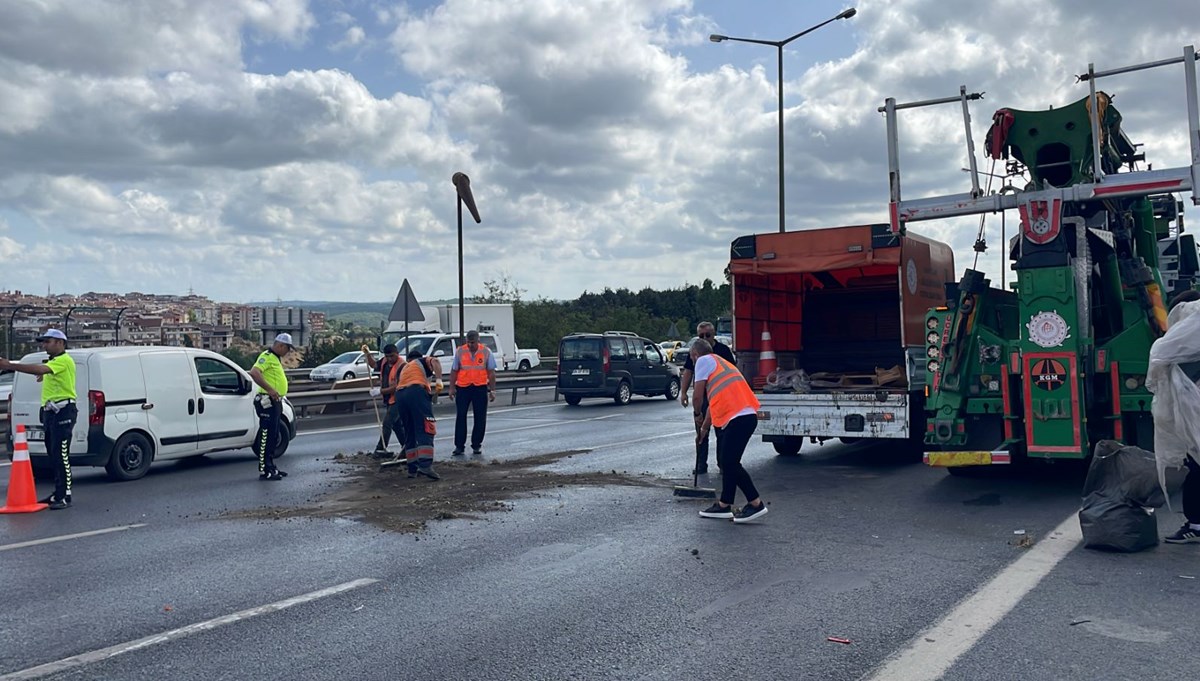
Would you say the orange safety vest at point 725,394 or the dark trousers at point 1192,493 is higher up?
the orange safety vest at point 725,394

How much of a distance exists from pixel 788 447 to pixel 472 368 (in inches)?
178

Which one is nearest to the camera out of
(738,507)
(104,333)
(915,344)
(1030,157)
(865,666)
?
(865,666)

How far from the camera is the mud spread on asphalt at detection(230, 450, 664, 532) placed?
9.08 meters

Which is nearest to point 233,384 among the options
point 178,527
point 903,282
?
point 178,527

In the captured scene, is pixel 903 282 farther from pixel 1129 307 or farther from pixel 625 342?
pixel 625 342

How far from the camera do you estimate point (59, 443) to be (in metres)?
9.75

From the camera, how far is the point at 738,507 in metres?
9.29

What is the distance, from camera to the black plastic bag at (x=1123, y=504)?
7.09m

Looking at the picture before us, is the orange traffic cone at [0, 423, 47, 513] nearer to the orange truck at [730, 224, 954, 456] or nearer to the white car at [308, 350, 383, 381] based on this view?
the orange truck at [730, 224, 954, 456]

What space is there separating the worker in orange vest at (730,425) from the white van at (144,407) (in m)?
6.88

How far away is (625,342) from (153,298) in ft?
44.3

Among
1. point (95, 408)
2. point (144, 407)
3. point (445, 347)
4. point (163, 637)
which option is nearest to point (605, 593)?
point (163, 637)

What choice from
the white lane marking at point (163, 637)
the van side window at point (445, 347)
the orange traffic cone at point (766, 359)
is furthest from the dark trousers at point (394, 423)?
the van side window at point (445, 347)

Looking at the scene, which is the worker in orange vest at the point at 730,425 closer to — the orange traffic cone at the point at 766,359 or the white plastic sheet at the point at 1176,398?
the white plastic sheet at the point at 1176,398
